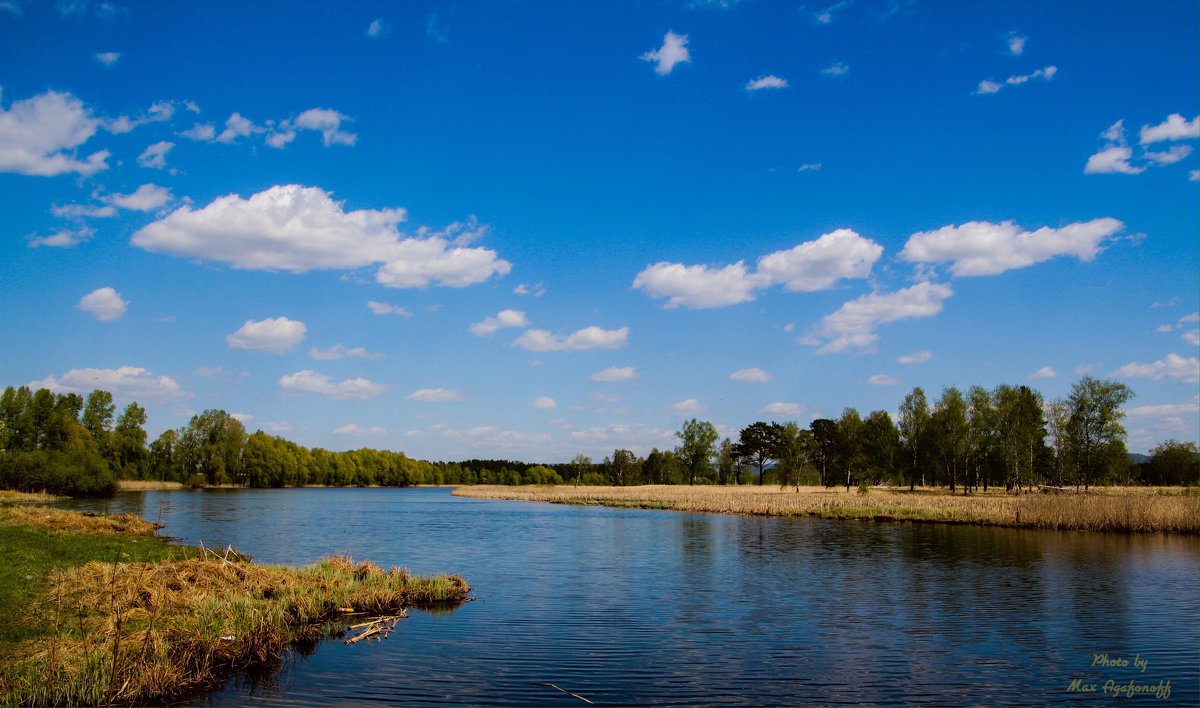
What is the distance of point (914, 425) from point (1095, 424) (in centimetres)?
2135

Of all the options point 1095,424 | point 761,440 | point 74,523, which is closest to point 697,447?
point 761,440

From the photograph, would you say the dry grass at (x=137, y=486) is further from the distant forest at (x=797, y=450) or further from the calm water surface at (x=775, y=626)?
the calm water surface at (x=775, y=626)

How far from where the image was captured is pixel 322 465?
172375 mm

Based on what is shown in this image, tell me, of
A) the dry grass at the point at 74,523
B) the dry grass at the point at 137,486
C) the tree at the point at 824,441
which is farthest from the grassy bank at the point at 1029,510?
the dry grass at the point at 137,486

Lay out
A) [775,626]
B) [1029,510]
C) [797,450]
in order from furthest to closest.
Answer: [797,450]
[1029,510]
[775,626]

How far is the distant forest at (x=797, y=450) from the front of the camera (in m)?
89.2

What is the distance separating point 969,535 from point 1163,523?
10.8 m

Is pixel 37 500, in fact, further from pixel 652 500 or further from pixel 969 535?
pixel 969 535

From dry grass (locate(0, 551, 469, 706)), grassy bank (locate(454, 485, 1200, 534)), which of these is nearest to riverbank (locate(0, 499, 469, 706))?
dry grass (locate(0, 551, 469, 706))

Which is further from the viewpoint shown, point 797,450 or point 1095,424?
point 797,450

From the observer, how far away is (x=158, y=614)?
1529 centimetres

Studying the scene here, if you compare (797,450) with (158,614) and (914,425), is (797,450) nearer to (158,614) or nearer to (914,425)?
(914,425)

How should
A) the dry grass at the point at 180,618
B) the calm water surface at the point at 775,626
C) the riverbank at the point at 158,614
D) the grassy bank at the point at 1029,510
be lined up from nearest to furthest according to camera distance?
the dry grass at the point at 180,618, the riverbank at the point at 158,614, the calm water surface at the point at 775,626, the grassy bank at the point at 1029,510

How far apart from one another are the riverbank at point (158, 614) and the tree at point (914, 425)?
92191 mm
